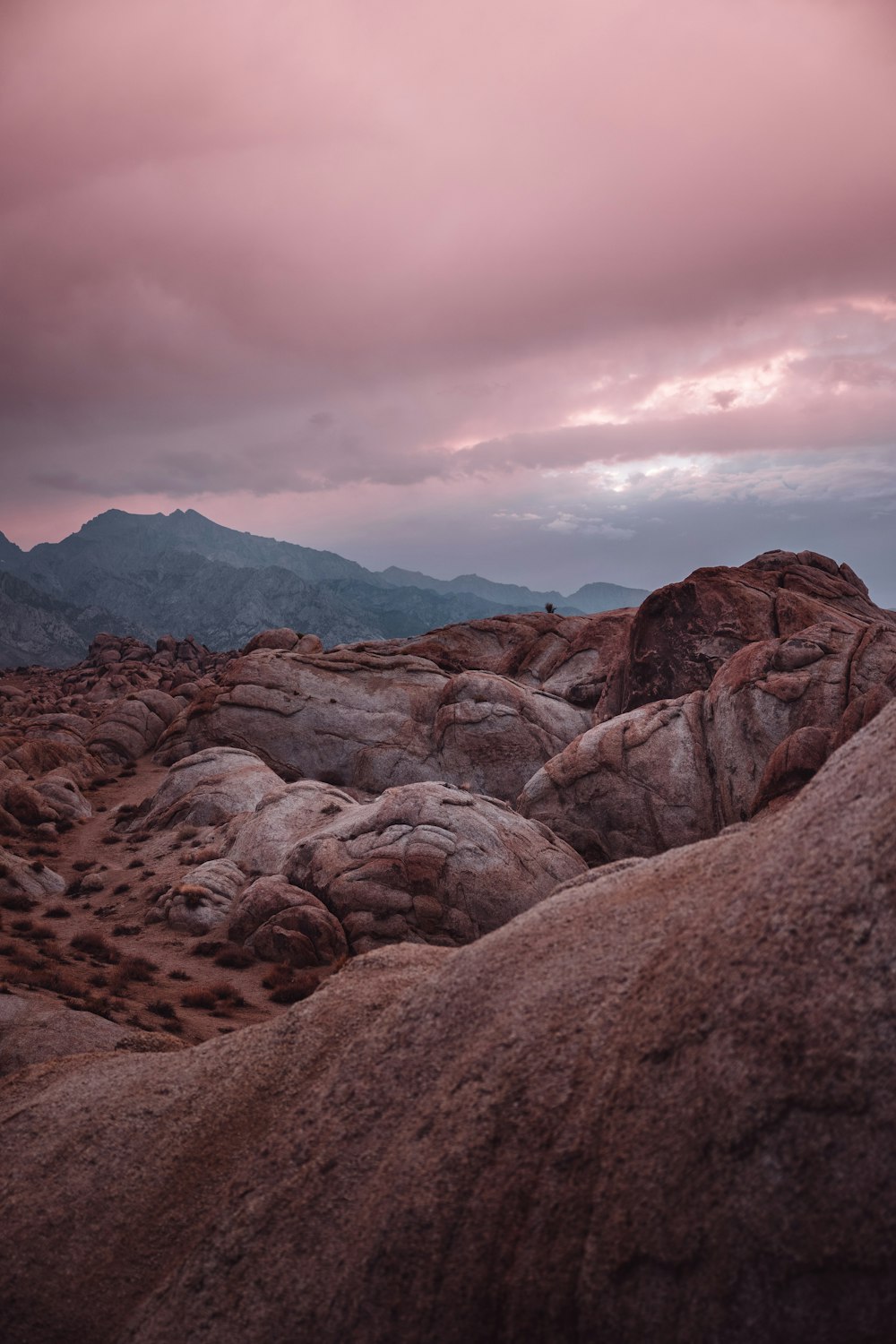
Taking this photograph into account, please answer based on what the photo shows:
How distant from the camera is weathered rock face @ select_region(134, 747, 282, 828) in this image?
35219mm

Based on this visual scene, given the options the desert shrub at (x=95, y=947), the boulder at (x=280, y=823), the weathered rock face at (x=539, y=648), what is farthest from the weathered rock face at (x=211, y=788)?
the weathered rock face at (x=539, y=648)

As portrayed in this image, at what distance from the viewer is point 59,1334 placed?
22.8 ft

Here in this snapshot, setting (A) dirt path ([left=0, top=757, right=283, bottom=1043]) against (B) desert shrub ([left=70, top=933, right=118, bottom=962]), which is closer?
(A) dirt path ([left=0, top=757, right=283, bottom=1043])

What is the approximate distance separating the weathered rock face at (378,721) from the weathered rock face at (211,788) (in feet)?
14.7

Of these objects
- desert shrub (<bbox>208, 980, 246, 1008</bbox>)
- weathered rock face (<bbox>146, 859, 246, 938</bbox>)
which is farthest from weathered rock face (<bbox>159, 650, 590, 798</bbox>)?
desert shrub (<bbox>208, 980, 246, 1008</bbox>)

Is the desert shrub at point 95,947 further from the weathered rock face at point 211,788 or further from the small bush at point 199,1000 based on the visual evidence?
the weathered rock face at point 211,788

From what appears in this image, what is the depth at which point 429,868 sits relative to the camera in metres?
A: 24.0

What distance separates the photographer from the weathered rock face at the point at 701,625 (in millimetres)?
36406

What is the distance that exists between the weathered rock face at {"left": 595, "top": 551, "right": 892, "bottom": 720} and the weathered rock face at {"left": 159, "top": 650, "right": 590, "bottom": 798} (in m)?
4.83

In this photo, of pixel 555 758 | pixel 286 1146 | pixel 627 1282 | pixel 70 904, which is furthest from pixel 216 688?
pixel 627 1282

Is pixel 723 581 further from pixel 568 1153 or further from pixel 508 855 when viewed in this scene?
pixel 568 1153

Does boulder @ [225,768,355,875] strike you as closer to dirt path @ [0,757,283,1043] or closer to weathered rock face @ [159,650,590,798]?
dirt path @ [0,757,283,1043]

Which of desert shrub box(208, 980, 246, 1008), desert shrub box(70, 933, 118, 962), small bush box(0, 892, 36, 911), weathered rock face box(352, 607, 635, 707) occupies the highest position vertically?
weathered rock face box(352, 607, 635, 707)

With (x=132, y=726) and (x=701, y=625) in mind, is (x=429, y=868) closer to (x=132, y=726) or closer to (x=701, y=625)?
(x=701, y=625)
